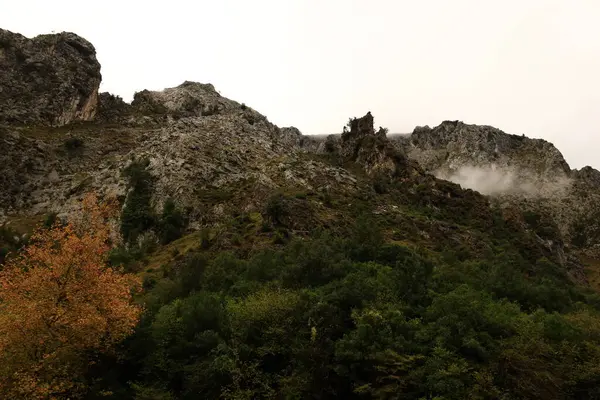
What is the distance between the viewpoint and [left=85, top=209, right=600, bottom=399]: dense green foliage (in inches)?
793

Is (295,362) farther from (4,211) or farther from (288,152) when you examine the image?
(288,152)

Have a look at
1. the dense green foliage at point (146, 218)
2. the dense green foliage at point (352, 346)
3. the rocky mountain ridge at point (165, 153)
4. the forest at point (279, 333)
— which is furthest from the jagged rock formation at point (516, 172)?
the dense green foliage at point (352, 346)

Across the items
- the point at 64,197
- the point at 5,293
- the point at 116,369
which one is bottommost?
the point at 116,369

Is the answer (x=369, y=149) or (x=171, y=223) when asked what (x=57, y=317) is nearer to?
(x=171, y=223)

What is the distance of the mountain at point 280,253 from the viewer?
21656 millimetres

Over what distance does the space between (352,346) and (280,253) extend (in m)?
17.1

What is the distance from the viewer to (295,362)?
75.0 feet

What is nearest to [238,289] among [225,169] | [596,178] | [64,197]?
[225,169]

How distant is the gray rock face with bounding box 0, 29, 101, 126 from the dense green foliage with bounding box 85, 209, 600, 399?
63212mm

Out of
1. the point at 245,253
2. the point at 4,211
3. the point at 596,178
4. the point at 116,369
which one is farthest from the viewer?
the point at 596,178

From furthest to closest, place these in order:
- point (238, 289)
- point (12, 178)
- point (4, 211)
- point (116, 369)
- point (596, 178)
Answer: point (596, 178) < point (12, 178) < point (4, 211) < point (238, 289) < point (116, 369)

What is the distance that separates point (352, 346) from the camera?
22.0 metres

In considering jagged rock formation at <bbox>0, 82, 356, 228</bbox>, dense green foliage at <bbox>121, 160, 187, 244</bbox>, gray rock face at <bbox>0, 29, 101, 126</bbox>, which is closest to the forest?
dense green foliage at <bbox>121, 160, 187, 244</bbox>

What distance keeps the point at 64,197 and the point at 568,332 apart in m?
61.8
